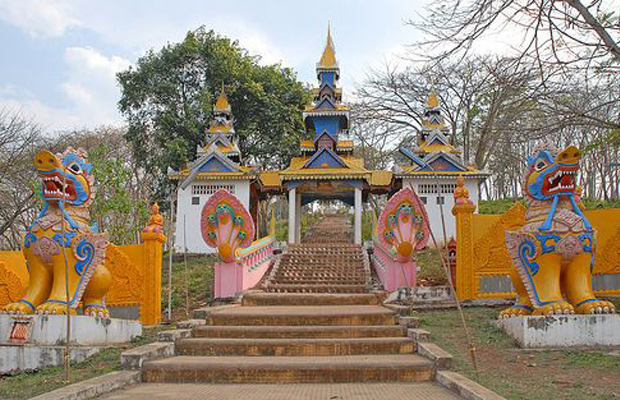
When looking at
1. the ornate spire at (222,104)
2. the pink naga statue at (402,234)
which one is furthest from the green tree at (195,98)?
the pink naga statue at (402,234)

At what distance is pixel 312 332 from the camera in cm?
762

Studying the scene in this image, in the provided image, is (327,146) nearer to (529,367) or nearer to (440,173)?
(440,173)

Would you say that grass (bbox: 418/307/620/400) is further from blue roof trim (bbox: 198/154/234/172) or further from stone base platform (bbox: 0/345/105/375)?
blue roof trim (bbox: 198/154/234/172)

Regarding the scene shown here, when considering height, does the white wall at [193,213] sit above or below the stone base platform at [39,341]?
above

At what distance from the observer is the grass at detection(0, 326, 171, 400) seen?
570 cm

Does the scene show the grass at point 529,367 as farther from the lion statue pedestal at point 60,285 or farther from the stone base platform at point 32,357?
the stone base platform at point 32,357

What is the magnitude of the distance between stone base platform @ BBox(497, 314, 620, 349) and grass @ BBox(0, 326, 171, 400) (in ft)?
17.4

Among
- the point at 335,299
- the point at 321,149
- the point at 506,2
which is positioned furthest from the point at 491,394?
the point at 321,149

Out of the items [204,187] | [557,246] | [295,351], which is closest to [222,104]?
[204,187]

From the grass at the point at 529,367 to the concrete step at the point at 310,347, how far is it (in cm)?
76

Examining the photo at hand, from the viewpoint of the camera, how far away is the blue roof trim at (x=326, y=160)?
2008cm

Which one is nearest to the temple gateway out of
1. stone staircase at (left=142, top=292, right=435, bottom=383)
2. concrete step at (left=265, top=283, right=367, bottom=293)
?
concrete step at (left=265, top=283, right=367, bottom=293)

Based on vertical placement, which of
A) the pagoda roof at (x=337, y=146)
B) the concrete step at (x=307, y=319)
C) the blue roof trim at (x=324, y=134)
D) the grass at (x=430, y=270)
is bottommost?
the concrete step at (x=307, y=319)

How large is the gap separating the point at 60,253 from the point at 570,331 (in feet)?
23.8
